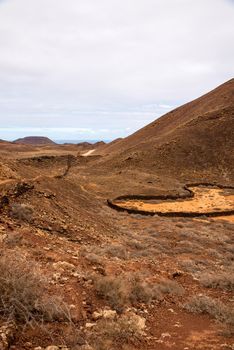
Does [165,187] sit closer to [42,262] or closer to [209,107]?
[42,262]

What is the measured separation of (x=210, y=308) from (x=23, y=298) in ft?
13.4

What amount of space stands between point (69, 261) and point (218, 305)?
3.59m

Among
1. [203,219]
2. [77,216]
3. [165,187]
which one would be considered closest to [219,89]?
[165,187]

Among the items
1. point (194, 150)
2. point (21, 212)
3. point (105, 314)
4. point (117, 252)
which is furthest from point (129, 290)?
point (194, 150)

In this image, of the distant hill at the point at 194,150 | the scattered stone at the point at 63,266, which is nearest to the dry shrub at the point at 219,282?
the scattered stone at the point at 63,266

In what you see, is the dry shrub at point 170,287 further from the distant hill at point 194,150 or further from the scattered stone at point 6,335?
the distant hill at point 194,150

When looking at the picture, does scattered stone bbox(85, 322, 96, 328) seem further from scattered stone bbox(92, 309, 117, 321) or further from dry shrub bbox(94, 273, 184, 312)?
dry shrub bbox(94, 273, 184, 312)

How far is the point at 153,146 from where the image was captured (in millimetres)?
50656

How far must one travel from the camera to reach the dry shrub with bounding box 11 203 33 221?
43.4ft

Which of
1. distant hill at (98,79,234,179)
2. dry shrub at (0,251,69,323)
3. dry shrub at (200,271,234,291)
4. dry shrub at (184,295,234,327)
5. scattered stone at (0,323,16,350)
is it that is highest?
distant hill at (98,79,234,179)

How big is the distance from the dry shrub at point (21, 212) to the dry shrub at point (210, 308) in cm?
704

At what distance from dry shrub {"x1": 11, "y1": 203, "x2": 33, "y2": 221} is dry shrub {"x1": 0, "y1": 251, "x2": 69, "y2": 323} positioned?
23.0ft

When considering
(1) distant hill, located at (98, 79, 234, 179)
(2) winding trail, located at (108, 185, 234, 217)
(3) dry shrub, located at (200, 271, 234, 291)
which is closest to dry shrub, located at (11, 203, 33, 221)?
(3) dry shrub, located at (200, 271, 234, 291)

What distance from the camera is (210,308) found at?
25.8 ft
